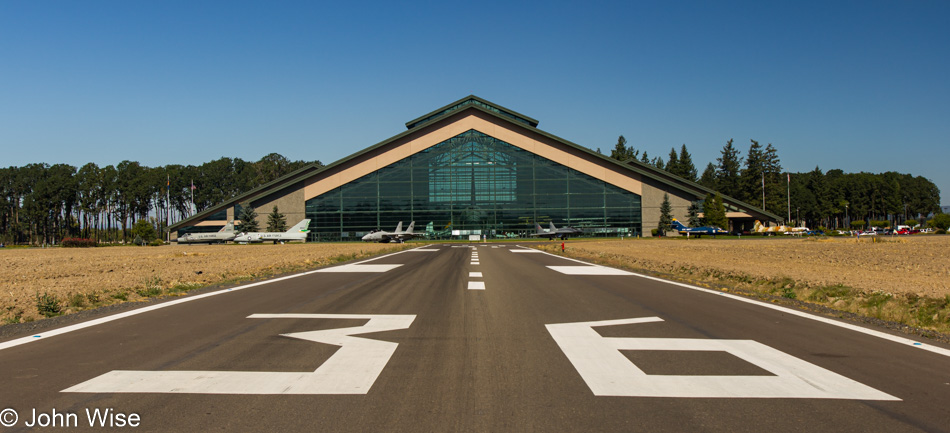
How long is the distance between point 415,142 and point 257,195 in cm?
2650

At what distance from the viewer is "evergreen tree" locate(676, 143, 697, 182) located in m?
139

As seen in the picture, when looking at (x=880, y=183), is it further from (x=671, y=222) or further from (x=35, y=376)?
(x=35, y=376)

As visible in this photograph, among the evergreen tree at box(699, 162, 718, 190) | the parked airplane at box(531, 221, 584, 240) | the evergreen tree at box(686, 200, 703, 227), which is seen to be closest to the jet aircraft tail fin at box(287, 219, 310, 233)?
the parked airplane at box(531, 221, 584, 240)

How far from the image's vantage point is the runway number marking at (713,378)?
391 cm

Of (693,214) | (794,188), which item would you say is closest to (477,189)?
(693,214)

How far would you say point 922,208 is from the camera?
172 meters

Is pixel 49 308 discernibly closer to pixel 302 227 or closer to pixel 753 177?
pixel 302 227

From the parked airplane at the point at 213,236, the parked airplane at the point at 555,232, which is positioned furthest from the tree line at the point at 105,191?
the parked airplane at the point at 555,232

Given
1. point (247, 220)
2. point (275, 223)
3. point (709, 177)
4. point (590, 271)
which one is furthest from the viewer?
point (709, 177)

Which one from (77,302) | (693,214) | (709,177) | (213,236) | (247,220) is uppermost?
(709,177)

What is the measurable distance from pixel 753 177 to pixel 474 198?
85.2 metres

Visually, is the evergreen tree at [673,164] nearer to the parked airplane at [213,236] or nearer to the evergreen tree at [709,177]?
the evergreen tree at [709,177]

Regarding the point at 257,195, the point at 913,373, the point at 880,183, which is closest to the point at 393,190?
the point at 257,195

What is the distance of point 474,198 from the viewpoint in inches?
3219
